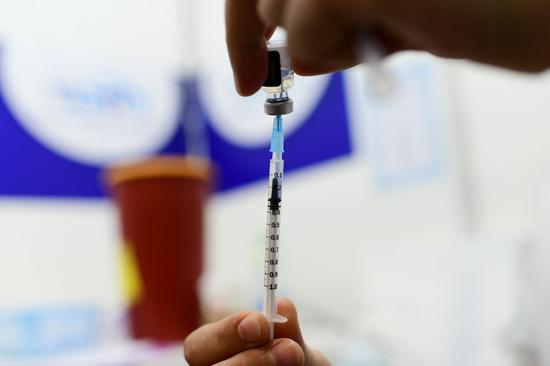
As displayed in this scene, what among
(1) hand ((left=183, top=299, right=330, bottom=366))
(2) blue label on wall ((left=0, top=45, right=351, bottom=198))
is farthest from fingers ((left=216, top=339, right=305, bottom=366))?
(2) blue label on wall ((left=0, top=45, right=351, bottom=198))

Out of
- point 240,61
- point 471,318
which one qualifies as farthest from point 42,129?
point 240,61

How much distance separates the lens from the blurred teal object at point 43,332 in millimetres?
1216

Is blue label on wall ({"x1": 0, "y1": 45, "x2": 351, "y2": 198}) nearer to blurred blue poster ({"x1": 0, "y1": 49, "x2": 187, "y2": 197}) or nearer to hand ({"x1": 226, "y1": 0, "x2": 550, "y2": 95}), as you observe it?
blurred blue poster ({"x1": 0, "y1": 49, "x2": 187, "y2": 197})

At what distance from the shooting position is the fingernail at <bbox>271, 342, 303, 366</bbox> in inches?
15.3

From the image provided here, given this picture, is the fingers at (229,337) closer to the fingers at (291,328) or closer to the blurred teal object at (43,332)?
the fingers at (291,328)

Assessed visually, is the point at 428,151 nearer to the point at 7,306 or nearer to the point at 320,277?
the point at 320,277

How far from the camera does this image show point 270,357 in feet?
1.27

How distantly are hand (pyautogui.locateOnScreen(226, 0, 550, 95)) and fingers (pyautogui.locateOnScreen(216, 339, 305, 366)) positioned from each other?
0.62 feet

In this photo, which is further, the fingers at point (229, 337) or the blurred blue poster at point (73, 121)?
the blurred blue poster at point (73, 121)

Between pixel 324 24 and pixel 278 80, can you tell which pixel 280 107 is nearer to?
pixel 278 80

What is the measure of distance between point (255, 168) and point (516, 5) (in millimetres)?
1474

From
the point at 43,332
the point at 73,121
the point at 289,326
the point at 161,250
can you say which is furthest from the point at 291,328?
the point at 73,121

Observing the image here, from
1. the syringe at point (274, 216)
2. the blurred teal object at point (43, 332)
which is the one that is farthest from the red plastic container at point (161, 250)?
the syringe at point (274, 216)

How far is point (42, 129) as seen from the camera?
65.4 inches
